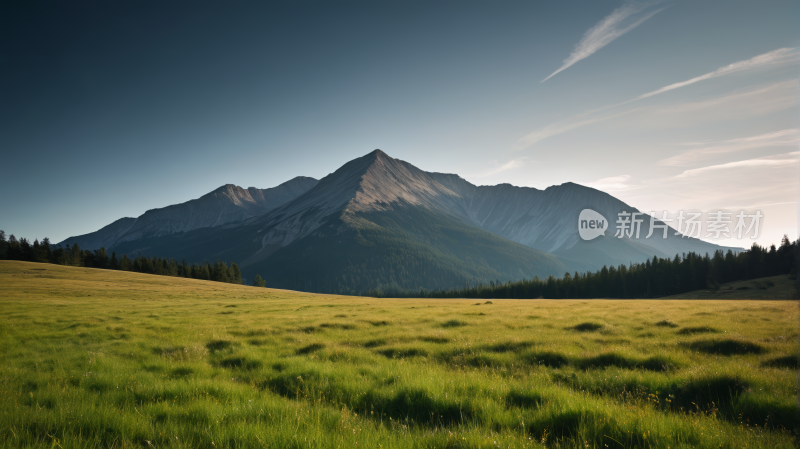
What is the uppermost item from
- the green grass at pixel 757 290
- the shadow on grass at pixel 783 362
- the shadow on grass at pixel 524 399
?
the shadow on grass at pixel 783 362

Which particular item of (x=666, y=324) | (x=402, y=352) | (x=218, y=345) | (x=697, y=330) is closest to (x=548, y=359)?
(x=402, y=352)

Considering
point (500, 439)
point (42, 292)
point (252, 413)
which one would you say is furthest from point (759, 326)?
point (42, 292)

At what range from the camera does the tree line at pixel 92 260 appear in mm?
108062

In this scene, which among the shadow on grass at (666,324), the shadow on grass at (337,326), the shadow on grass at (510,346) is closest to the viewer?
the shadow on grass at (510,346)

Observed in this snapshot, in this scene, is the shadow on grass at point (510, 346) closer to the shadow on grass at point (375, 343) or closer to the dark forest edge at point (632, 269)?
the shadow on grass at point (375, 343)

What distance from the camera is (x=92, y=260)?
121875mm

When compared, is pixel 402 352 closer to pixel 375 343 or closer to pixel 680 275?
pixel 375 343

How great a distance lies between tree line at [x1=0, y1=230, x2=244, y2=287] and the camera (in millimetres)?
108062

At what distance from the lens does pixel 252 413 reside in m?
5.64

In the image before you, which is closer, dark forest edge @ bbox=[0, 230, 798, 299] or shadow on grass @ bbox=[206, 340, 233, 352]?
shadow on grass @ bbox=[206, 340, 233, 352]

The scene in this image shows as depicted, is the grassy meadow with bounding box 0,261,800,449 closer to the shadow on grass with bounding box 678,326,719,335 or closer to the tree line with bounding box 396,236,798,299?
the shadow on grass with bounding box 678,326,719,335

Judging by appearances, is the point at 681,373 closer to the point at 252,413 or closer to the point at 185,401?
the point at 252,413

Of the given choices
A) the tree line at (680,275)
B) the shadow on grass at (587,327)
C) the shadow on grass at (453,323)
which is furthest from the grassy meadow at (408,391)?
the tree line at (680,275)

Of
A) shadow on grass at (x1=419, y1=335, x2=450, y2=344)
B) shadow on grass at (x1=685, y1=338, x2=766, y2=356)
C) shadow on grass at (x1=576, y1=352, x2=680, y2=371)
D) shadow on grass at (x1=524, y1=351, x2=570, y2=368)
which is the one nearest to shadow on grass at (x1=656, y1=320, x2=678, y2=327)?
shadow on grass at (x1=685, y1=338, x2=766, y2=356)
